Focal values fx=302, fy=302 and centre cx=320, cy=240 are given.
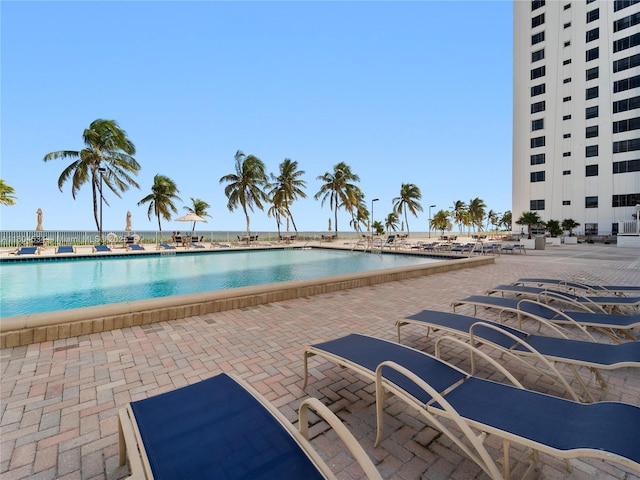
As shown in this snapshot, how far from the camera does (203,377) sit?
282cm

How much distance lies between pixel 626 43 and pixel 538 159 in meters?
12.6

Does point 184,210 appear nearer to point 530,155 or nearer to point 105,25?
point 105,25

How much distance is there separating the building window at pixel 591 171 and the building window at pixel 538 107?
29.3ft

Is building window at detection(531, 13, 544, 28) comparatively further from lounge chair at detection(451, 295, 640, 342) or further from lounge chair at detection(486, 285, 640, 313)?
lounge chair at detection(451, 295, 640, 342)

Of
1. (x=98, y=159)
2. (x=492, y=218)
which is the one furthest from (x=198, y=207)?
(x=492, y=218)

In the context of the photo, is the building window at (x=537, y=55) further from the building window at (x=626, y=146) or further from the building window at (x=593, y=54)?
the building window at (x=626, y=146)

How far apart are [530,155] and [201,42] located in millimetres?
38171

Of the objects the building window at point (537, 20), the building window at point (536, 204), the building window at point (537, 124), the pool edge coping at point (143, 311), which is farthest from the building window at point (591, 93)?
the pool edge coping at point (143, 311)

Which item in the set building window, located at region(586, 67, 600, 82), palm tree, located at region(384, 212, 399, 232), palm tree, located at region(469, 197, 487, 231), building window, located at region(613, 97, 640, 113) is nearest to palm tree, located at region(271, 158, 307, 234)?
palm tree, located at region(384, 212, 399, 232)

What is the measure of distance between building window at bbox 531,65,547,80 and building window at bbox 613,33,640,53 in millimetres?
6249

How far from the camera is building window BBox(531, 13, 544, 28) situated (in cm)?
3675

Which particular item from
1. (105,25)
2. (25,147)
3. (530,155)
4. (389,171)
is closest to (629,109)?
(530,155)

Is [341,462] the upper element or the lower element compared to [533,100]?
lower

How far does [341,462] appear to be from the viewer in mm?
1824
